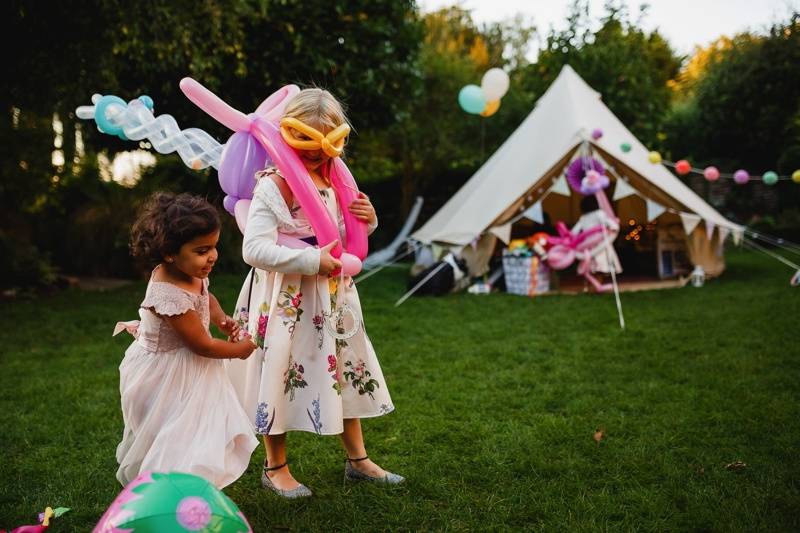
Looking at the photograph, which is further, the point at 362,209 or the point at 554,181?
the point at 554,181

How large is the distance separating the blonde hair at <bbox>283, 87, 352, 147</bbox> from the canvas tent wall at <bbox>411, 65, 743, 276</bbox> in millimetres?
5113

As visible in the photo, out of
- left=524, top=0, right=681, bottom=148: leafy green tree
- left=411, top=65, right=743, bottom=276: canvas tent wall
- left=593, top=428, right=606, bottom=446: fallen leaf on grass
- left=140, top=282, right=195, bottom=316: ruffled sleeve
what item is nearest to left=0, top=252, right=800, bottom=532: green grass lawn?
Answer: left=593, top=428, right=606, bottom=446: fallen leaf on grass

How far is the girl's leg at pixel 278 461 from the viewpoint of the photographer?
7.96 feet

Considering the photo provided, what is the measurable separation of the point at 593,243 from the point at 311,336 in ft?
18.1

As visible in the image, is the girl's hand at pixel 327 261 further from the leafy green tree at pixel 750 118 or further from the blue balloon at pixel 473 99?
the leafy green tree at pixel 750 118

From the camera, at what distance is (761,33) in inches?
572

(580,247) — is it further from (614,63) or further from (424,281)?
(614,63)

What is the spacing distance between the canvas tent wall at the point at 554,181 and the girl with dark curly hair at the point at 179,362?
5.43 meters

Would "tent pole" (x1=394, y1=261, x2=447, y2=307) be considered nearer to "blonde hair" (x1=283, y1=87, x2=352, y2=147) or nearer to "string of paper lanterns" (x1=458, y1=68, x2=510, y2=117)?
"string of paper lanterns" (x1=458, y1=68, x2=510, y2=117)

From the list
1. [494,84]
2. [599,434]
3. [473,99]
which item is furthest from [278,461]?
[494,84]

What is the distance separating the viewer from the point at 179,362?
80.1 inches

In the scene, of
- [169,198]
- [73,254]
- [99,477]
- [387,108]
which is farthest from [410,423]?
[73,254]

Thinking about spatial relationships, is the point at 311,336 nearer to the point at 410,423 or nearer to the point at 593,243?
the point at 410,423

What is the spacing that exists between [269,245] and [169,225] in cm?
37
